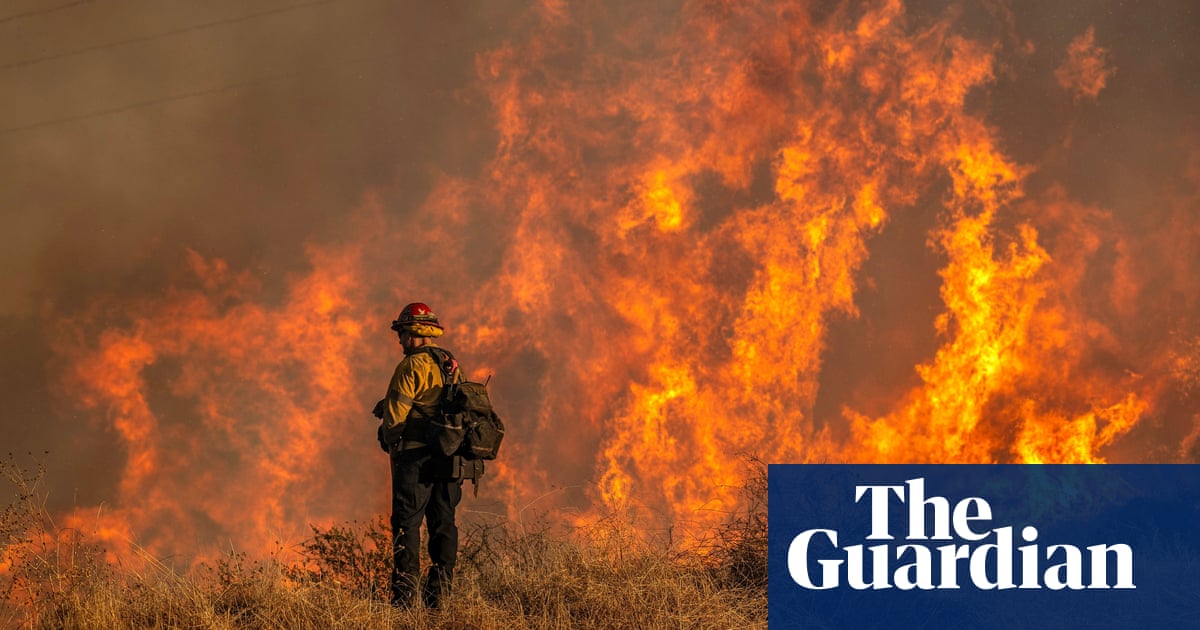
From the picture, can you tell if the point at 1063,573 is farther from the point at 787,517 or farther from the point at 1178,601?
the point at 787,517

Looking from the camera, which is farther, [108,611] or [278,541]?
[278,541]

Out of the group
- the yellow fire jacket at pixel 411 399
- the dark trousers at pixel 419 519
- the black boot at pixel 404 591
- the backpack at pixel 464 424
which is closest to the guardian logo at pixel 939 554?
the backpack at pixel 464 424

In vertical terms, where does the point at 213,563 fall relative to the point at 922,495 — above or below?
below

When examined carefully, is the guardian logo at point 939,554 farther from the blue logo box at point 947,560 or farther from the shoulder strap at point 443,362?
the shoulder strap at point 443,362

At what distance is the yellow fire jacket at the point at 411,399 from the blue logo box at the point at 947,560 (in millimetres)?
3038

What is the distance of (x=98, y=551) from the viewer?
27.7ft

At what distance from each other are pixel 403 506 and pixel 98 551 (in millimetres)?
2354

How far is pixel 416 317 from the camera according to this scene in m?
9.34

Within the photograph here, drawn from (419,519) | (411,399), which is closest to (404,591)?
(419,519)

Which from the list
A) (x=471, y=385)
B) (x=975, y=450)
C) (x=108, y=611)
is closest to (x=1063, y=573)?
(x=471, y=385)

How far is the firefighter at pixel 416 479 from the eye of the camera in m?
8.96

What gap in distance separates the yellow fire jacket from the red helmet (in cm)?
29

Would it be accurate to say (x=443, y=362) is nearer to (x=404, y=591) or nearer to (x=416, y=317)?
(x=416, y=317)

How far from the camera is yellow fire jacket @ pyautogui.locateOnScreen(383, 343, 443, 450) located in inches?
353
